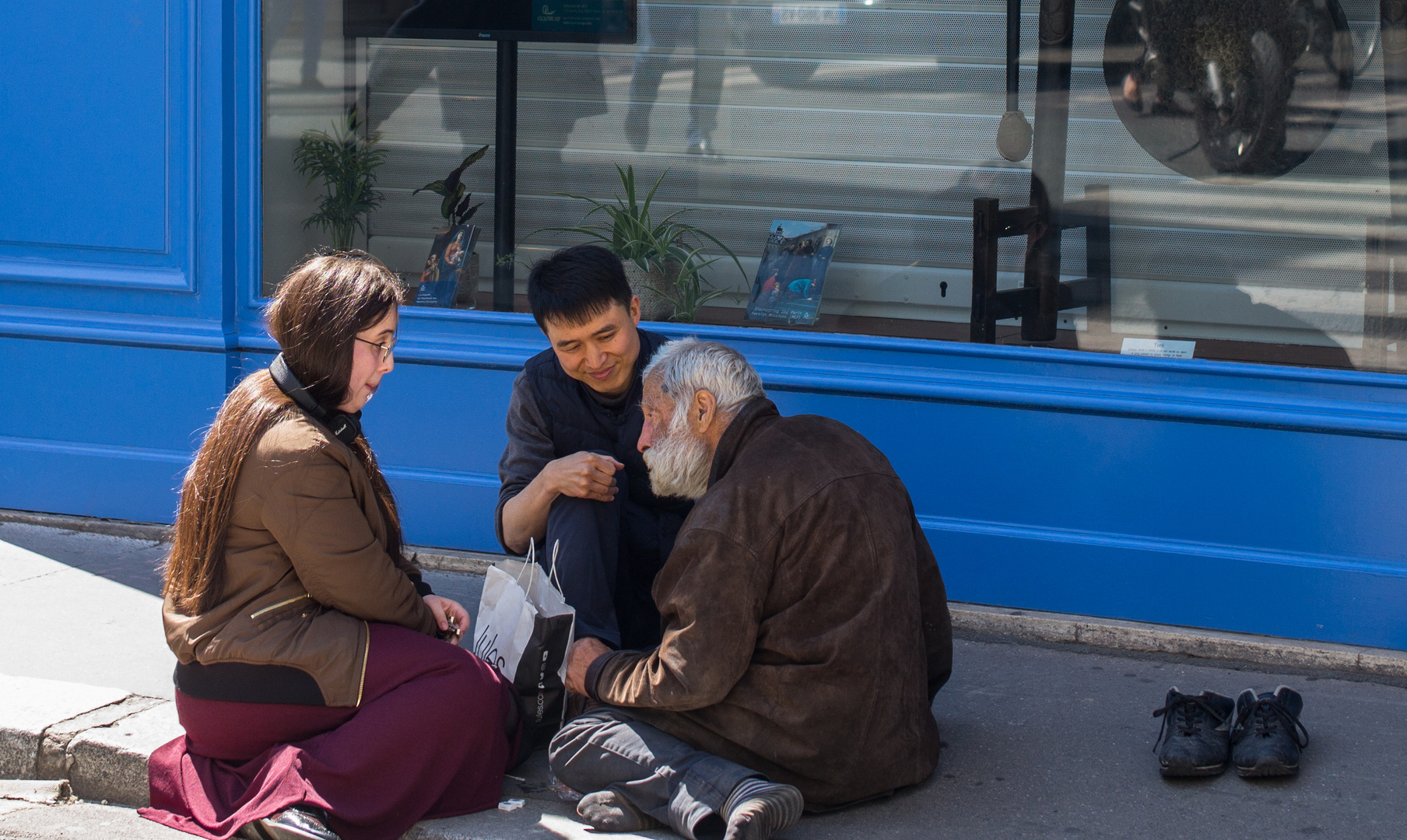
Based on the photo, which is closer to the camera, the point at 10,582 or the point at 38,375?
the point at 10,582

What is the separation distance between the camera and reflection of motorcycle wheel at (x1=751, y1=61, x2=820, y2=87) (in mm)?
4641

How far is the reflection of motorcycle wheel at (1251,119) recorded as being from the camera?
422cm

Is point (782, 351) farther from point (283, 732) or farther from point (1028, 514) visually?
point (283, 732)

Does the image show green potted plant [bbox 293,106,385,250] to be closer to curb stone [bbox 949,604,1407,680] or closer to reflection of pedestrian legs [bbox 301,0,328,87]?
reflection of pedestrian legs [bbox 301,0,328,87]

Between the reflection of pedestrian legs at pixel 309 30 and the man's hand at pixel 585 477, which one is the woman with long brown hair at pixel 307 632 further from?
the reflection of pedestrian legs at pixel 309 30

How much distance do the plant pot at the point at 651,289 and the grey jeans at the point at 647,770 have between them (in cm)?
215

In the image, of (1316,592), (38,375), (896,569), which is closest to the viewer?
(896,569)

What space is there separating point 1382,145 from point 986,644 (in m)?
2.09

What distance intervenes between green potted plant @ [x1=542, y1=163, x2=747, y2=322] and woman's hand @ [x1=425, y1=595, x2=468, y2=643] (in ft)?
6.08

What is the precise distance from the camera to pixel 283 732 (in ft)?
8.80

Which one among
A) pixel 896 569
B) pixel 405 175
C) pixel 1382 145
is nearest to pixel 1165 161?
pixel 1382 145

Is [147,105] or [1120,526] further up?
[147,105]

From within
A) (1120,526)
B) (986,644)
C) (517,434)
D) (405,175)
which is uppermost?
(405,175)

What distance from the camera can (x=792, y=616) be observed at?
2578 millimetres
